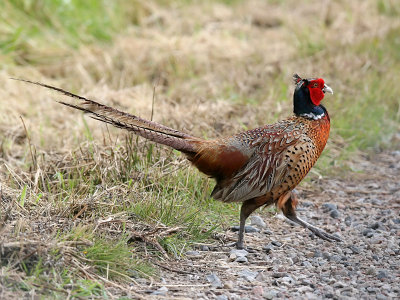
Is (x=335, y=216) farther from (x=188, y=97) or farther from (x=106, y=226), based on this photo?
(x=188, y=97)

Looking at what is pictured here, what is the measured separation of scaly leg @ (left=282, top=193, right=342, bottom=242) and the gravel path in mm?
55

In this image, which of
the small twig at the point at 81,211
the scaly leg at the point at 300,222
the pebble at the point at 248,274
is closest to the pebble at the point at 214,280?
the pebble at the point at 248,274

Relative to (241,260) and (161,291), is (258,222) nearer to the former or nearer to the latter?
(241,260)

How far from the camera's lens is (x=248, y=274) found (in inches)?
139

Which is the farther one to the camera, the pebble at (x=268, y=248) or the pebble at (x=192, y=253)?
the pebble at (x=268, y=248)

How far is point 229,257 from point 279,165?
2.06 feet

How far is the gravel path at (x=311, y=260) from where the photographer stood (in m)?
3.27

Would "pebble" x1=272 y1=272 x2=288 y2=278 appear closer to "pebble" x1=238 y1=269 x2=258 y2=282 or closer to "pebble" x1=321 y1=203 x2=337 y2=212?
"pebble" x1=238 y1=269 x2=258 y2=282

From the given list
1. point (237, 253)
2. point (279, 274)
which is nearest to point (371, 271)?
point (279, 274)

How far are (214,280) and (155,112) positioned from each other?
2.67m

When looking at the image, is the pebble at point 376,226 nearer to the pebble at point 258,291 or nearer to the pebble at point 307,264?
the pebble at point 307,264

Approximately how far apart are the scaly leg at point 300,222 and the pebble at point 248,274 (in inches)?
28.8

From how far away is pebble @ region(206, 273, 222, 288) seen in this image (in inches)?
130

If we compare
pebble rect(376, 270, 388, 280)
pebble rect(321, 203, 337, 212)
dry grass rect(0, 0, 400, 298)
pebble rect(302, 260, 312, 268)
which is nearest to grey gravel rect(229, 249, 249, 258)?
dry grass rect(0, 0, 400, 298)
